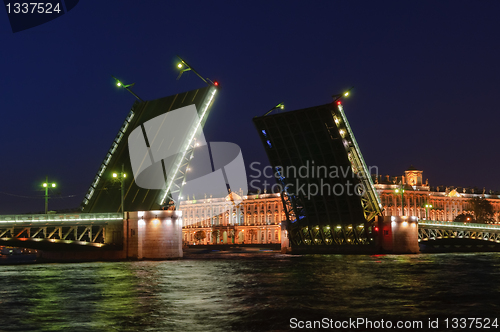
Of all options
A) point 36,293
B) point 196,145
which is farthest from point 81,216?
point 36,293

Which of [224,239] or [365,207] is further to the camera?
[224,239]

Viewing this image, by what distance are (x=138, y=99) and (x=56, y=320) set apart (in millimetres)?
43994

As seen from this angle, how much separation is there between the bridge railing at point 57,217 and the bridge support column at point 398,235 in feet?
85.8

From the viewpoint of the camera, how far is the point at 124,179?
5394 cm

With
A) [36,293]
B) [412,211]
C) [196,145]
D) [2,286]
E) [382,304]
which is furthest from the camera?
[412,211]

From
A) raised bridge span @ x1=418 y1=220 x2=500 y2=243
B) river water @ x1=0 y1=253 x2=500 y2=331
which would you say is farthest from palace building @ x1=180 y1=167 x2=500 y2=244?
river water @ x1=0 y1=253 x2=500 y2=331

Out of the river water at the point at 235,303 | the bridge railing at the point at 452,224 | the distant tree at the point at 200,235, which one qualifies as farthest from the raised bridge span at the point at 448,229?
the distant tree at the point at 200,235

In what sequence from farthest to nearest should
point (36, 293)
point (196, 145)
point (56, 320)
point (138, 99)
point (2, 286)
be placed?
point (138, 99) < point (196, 145) < point (2, 286) < point (36, 293) < point (56, 320)

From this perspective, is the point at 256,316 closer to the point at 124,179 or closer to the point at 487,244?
the point at 124,179

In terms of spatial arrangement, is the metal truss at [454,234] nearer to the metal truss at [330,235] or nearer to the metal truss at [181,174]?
the metal truss at [330,235]

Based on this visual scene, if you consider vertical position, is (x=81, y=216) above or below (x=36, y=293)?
above

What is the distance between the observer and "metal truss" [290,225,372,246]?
60688mm

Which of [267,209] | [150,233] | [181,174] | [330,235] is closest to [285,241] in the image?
[330,235]

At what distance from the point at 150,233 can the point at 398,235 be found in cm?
2541
